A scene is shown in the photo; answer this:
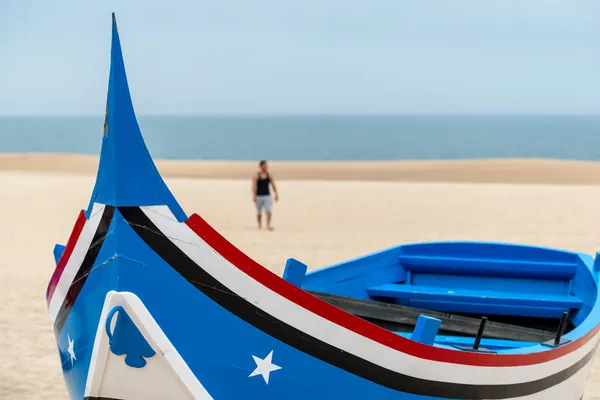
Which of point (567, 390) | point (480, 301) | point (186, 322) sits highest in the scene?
point (480, 301)

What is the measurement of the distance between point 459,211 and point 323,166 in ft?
80.0

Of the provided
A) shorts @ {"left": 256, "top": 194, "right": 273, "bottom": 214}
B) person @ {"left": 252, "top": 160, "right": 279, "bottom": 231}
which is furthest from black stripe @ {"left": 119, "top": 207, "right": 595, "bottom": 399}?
shorts @ {"left": 256, "top": 194, "right": 273, "bottom": 214}

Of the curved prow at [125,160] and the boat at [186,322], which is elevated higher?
the curved prow at [125,160]

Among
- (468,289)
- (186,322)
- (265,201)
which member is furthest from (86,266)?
(265,201)

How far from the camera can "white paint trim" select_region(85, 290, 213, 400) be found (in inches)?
127

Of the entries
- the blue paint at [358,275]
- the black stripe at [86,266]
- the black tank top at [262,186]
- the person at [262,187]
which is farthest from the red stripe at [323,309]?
the black tank top at [262,186]

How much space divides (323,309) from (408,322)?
2.14m

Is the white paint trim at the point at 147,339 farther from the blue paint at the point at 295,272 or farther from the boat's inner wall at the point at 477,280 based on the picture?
the boat's inner wall at the point at 477,280

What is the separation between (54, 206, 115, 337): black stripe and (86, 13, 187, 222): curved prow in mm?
91

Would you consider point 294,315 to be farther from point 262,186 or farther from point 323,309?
point 262,186

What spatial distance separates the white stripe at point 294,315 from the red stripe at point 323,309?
0.02 meters

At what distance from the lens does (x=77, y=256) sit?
11.9ft

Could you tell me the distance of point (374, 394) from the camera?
364 cm

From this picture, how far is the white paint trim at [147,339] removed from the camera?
3238mm
